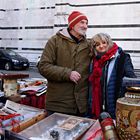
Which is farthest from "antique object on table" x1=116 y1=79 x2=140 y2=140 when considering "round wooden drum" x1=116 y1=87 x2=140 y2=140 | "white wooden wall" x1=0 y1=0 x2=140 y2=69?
"white wooden wall" x1=0 y1=0 x2=140 y2=69

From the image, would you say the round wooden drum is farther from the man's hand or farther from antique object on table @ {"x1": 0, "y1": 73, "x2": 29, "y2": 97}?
antique object on table @ {"x1": 0, "y1": 73, "x2": 29, "y2": 97}

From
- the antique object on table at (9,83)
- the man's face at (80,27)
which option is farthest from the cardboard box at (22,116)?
the antique object on table at (9,83)

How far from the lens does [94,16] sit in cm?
1288

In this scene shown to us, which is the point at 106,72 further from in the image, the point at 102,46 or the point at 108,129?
the point at 108,129

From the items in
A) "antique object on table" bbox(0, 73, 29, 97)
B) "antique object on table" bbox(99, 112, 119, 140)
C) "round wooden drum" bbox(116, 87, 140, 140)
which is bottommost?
"antique object on table" bbox(0, 73, 29, 97)

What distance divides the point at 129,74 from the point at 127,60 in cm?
8

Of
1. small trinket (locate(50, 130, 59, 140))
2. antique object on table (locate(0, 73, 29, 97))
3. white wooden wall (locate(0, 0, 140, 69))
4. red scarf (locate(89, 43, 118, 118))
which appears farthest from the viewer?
white wooden wall (locate(0, 0, 140, 69))

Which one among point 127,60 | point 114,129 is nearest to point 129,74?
point 127,60

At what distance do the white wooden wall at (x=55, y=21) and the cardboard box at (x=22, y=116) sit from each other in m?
10.3

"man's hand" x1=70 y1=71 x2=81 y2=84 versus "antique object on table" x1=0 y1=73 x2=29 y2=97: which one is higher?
"man's hand" x1=70 y1=71 x2=81 y2=84

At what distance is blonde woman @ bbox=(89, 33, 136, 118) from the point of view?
1.98 m

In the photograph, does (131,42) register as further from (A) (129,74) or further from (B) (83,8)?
(A) (129,74)

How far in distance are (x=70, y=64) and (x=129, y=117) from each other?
948 mm

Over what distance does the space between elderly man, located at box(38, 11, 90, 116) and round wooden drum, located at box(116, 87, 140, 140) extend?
0.82m
